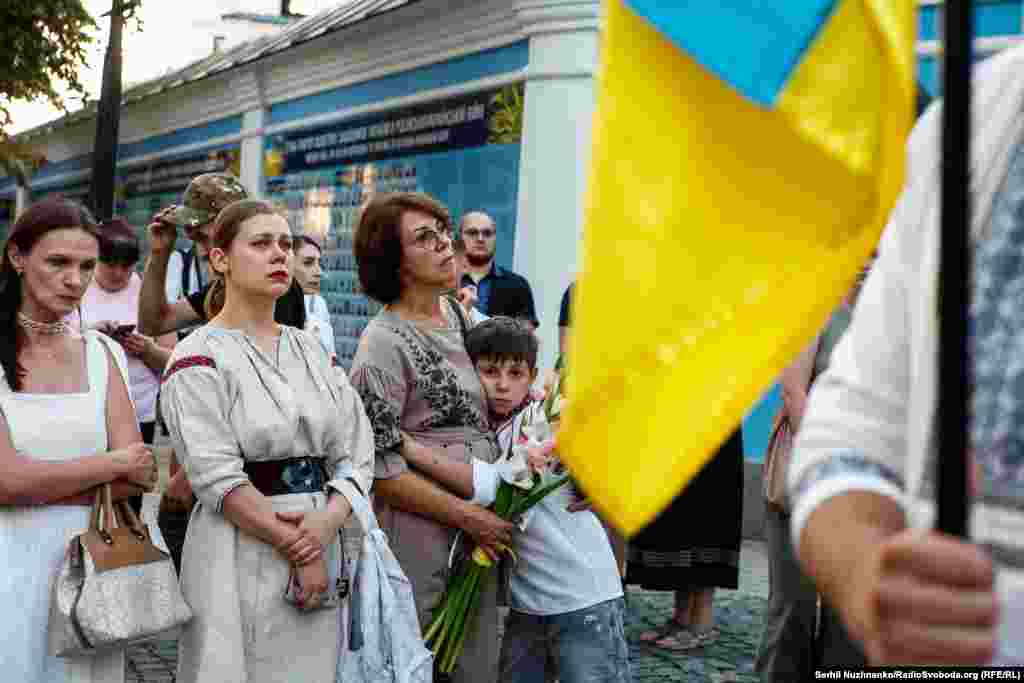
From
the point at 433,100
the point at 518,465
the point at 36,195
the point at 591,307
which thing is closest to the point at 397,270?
the point at 518,465

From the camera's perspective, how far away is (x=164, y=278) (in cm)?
611

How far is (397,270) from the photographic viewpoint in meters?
4.91

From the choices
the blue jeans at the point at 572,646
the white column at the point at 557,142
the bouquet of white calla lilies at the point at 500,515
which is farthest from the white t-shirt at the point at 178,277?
the white column at the point at 557,142

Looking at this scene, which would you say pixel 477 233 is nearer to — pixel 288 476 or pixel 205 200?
pixel 205 200

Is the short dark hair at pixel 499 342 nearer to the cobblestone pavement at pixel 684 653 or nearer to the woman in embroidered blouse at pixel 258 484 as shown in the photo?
the woman in embroidered blouse at pixel 258 484

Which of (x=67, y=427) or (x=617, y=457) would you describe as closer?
(x=617, y=457)

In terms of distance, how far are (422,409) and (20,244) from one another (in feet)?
4.46

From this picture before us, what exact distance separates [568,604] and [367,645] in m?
0.65

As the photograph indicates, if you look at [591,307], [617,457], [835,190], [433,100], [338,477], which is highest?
[433,100]

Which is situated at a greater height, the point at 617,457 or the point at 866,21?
the point at 866,21

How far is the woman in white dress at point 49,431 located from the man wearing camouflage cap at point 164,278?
0.84m

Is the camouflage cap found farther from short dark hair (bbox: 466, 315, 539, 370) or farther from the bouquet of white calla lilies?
the bouquet of white calla lilies

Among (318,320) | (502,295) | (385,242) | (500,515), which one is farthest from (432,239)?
(502,295)

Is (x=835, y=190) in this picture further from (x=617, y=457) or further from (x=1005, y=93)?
(x=617, y=457)
